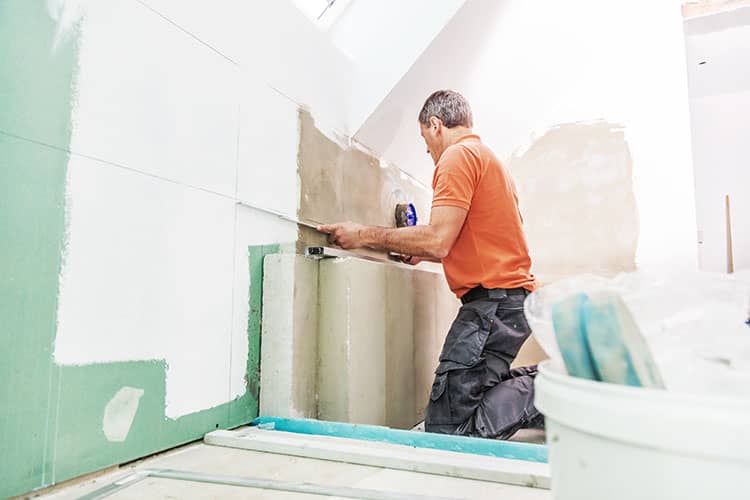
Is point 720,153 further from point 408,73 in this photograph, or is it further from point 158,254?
point 158,254

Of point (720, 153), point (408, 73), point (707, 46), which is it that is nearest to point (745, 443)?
point (408, 73)

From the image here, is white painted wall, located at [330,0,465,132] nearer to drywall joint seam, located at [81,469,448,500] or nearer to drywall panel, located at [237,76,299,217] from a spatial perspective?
drywall panel, located at [237,76,299,217]

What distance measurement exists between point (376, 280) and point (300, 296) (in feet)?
1.29

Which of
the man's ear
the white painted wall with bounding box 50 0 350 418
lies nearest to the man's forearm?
the white painted wall with bounding box 50 0 350 418

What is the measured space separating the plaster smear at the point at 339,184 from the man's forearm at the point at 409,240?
0.22 meters

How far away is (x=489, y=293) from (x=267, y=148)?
0.99 m

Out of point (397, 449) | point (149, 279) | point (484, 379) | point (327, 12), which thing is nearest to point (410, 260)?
point (484, 379)

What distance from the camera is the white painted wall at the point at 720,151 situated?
321 cm

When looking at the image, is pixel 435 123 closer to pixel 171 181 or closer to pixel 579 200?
pixel 171 181

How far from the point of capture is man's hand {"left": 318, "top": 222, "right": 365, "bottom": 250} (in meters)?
1.89

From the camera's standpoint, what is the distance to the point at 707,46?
3.01 metres

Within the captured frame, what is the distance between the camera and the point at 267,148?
1.62 meters

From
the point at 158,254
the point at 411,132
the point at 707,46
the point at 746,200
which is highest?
the point at 707,46

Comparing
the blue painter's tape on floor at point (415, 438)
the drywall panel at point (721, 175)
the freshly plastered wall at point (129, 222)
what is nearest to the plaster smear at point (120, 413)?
the freshly plastered wall at point (129, 222)
